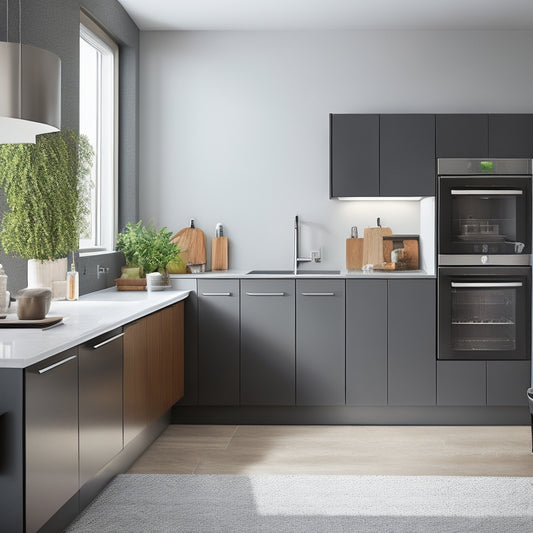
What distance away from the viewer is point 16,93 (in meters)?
2.31

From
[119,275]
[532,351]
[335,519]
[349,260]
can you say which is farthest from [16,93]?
[532,351]

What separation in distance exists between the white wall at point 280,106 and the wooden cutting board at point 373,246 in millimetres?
133

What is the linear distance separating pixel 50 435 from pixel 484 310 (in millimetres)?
3060

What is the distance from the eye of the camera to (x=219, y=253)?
5.10 meters

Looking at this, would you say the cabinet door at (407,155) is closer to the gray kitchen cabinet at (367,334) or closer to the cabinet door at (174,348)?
the gray kitchen cabinet at (367,334)

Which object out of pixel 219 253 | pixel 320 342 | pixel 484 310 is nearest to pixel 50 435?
pixel 320 342

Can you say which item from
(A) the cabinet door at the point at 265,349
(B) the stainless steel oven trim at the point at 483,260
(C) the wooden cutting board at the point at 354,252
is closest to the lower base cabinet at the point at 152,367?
(A) the cabinet door at the point at 265,349

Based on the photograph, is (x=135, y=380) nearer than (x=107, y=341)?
No

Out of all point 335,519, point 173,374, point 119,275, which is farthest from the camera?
point 119,275

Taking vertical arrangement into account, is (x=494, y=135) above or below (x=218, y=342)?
above

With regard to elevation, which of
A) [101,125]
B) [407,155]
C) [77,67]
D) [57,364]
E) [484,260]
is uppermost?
[77,67]

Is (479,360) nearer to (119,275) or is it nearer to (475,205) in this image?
(475,205)

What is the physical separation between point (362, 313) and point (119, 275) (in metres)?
1.69

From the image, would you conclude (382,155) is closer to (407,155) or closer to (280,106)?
(407,155)
